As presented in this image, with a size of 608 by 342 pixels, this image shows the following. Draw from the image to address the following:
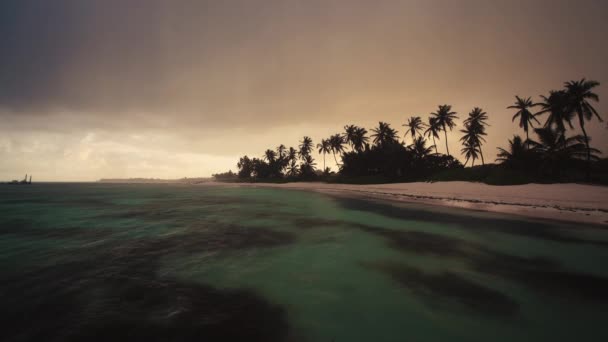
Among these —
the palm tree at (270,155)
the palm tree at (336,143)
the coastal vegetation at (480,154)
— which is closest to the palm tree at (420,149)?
the coastal vegetation at (480,154)

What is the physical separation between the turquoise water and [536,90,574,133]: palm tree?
96.8 ft

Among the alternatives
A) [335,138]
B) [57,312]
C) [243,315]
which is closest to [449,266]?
[243,315]

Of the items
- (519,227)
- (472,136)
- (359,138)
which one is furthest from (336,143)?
(519,227)

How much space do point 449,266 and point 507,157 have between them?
3580 centimetres

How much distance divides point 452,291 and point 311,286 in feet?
11.2

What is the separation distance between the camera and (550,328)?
3803 mm

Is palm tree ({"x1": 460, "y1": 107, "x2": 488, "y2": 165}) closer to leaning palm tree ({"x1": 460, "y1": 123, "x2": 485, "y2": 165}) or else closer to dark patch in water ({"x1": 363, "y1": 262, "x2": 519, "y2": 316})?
leaning palm tree ({"x1": 460, "y1": 123, "x2": 485, "y2": 165})

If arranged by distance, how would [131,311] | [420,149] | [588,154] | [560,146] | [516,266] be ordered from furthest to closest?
1. [420,149]
2. [560,146]
3. [588,154]
4. [516,266]
5. [131,311]

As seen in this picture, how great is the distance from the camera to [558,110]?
2856 cm

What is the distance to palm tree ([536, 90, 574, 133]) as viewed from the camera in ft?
90.6

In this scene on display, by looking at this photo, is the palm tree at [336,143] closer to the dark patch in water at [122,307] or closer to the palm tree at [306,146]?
the palm tree at [306,146]

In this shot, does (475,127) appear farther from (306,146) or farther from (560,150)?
(306,146)

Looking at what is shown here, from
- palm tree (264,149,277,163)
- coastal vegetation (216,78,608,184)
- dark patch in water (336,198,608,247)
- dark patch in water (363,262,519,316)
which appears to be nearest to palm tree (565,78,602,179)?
coastal vegetation (216,78,608,184)

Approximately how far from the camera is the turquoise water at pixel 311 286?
3760 millimetres
